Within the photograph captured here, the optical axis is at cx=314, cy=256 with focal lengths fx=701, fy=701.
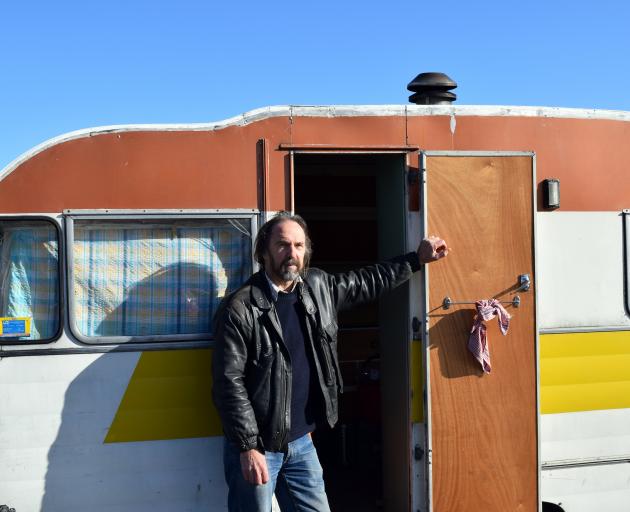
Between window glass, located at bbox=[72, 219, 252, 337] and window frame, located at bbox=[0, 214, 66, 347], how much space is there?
0.07 meters

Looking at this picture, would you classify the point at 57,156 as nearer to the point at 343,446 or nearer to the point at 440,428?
the point at 440,428

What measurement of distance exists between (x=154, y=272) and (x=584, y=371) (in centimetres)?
279

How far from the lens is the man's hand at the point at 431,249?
4.10m

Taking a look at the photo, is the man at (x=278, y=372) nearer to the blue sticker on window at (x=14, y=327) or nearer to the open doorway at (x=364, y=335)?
the open doorway at (x=364, y=335)

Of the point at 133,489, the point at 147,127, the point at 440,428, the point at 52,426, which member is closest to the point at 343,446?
the point at 440,428

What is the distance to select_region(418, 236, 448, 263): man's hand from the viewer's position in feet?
13.5

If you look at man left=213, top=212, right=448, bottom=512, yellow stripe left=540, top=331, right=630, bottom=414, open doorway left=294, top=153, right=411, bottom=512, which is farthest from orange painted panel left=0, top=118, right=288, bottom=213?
→ yellow stripe left=540, top=331, right=630, bottom=414

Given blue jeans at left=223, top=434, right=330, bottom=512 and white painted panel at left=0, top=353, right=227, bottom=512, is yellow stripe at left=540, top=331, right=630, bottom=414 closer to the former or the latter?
blue jeans at left=223, top=434, right=330, bottom=512

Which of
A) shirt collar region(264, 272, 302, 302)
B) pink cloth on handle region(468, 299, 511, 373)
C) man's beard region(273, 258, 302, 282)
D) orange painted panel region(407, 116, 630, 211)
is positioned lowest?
pink cloth on handle region(468, 299, 511, 373)

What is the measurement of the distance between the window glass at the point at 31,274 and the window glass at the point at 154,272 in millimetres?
134

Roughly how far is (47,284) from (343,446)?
3.06m

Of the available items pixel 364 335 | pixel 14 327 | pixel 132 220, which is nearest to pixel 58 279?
pixel 14 327

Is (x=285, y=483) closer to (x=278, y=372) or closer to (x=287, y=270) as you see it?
(x=278, y=372)

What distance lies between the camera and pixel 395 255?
4500 millimetres
